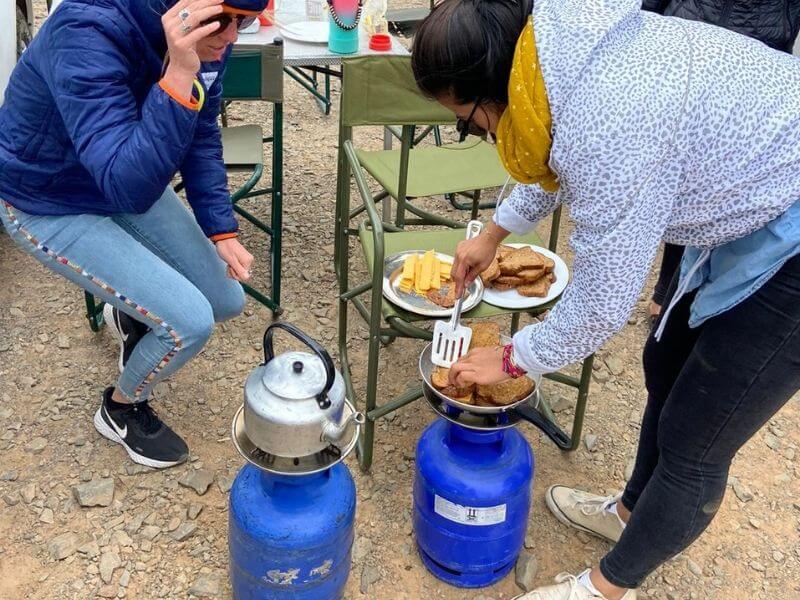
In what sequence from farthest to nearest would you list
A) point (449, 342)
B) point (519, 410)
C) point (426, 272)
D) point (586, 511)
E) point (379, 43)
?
point (379, 43) < point (426, 272) < point (586, 511) < point (449, 342) < point (519, 410)

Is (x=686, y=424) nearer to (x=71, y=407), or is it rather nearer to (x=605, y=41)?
(x=605, y=41)

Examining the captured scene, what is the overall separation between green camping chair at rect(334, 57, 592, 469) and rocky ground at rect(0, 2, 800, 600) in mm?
185

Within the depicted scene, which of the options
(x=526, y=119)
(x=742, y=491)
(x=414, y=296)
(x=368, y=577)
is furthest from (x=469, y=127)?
(x=742, y=491)

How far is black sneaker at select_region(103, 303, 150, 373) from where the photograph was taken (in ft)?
8.10

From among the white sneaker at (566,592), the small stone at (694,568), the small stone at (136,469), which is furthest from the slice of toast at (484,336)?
the small stone at (136,469)

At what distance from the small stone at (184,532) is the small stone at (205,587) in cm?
15

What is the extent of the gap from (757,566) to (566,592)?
0.73m

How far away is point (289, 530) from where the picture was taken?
1714mm

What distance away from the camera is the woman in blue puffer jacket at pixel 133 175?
173 cm

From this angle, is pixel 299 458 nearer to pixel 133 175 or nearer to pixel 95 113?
pixel 133 175

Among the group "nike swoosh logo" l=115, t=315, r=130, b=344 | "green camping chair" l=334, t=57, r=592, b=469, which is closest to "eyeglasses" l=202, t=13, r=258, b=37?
"green camping chair" l=334, t=57, r=592, b=469

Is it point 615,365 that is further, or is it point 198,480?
point 615,365

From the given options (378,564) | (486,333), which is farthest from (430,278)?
(378,564)

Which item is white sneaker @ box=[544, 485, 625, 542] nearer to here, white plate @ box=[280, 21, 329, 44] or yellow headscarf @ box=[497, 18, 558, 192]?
yellow headscarf @ box=[497, 18, 558, 192]
